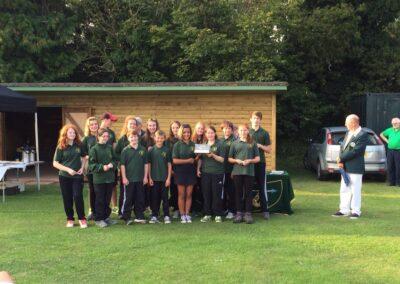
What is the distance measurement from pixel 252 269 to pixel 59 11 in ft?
63.5

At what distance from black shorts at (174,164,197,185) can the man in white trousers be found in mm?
2607

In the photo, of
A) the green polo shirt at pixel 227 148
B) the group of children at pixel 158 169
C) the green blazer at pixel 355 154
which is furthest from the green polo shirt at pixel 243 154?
the green blazer at pixel 355 154

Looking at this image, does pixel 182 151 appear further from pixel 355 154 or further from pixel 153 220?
pixel 355 154

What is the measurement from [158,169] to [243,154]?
1410 millimetres

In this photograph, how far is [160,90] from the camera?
13.7m

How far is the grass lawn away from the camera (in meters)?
5.19

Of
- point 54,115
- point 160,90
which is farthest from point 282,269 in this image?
point 54,115

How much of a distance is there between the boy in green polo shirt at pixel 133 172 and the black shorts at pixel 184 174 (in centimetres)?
53

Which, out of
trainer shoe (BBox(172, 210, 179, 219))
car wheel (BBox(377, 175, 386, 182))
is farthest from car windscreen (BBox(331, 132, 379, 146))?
trainer shoe (BBox(172, 210, 179, 219))

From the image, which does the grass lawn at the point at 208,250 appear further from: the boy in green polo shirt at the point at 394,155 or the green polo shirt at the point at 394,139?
the green polo shirt at the point at 394,139

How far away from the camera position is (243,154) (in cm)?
782

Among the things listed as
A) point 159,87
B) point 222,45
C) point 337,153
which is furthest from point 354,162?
point 222,45

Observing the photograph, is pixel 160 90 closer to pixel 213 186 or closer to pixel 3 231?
pixel 213 186

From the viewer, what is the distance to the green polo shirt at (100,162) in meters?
7.44
